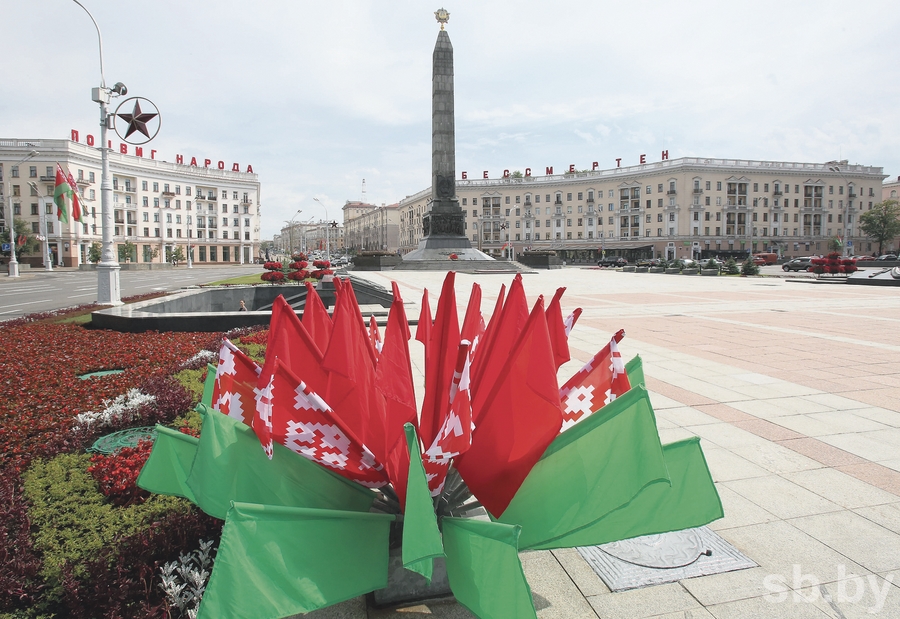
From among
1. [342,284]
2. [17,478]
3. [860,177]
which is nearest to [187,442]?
[342,284]

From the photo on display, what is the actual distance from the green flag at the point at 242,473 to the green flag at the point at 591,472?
730mm

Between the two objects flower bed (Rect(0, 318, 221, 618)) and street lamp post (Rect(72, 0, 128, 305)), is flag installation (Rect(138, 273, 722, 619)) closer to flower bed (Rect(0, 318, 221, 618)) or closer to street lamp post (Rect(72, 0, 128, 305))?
flower bed (Rect(0, 318, 221, 618))

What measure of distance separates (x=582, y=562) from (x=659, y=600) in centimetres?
43

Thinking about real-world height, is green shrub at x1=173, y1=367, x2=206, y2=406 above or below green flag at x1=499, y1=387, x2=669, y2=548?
below

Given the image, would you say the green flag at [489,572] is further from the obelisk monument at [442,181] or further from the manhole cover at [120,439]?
the obelisk monument at [442,181]

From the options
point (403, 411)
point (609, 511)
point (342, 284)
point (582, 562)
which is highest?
point (342, 284)

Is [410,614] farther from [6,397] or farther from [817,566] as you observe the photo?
[6,397]

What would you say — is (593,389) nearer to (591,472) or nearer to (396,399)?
(591,472)

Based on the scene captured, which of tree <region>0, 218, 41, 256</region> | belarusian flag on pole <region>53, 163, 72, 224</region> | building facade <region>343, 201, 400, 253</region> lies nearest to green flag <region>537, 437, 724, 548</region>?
belarusian flag on pole <region>53, 163, 72, 224</region>

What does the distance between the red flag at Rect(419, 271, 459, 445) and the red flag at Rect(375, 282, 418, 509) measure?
0.33ft

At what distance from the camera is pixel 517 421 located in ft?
5.78

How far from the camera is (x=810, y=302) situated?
56.6 feet

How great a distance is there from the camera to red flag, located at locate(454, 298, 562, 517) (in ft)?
5.63

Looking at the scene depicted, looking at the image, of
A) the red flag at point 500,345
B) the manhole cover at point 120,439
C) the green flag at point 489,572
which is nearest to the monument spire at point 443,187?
the manhole cover at point 120,439
